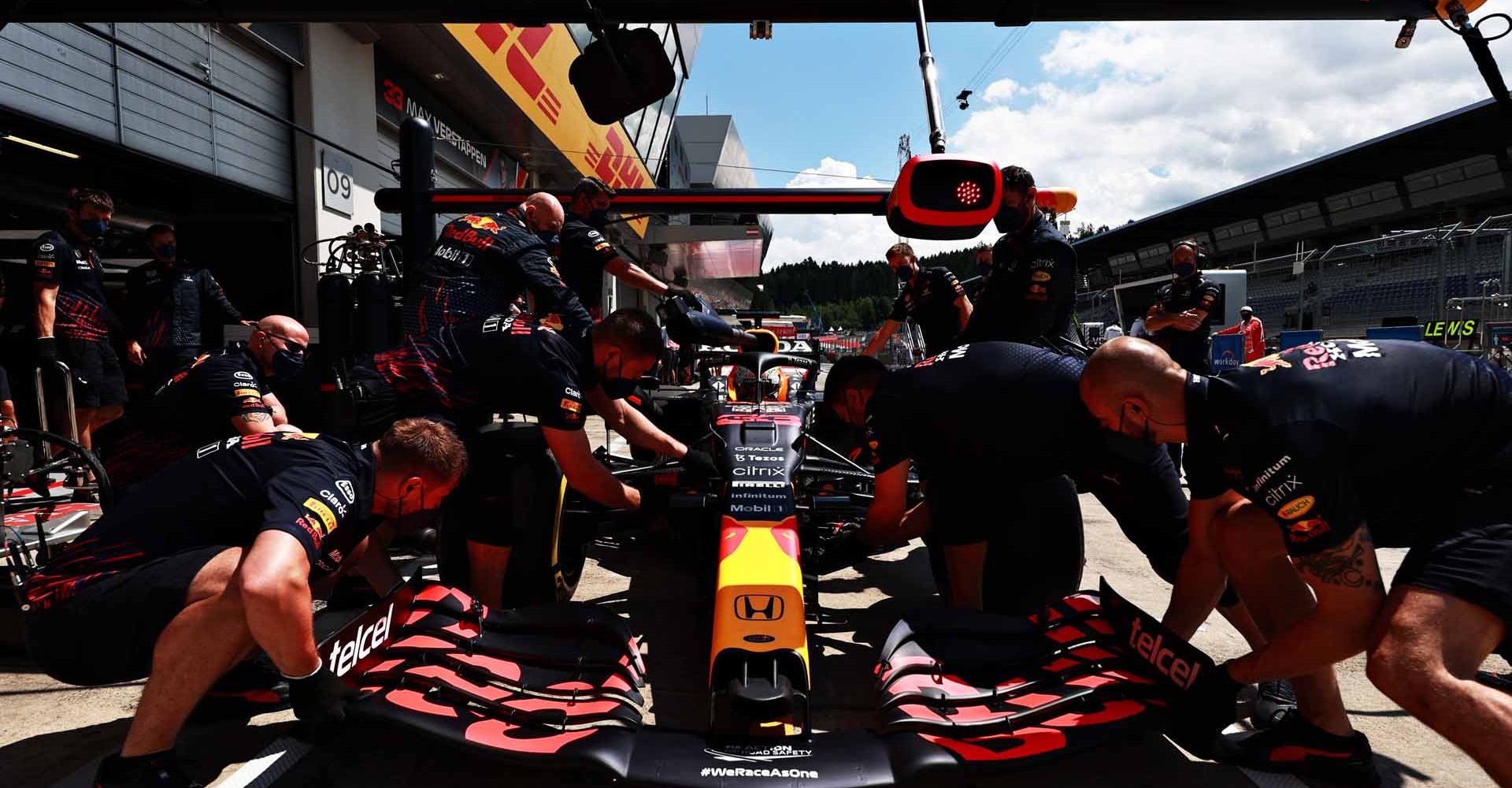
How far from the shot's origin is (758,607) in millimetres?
2174

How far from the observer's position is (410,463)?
2188 millimetres

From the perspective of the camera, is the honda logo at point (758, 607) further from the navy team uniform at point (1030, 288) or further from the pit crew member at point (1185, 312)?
the pit crew member at point (1185, 312)

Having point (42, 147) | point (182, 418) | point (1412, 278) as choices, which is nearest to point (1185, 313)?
point (182, 418)

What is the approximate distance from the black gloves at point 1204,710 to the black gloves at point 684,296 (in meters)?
2.62

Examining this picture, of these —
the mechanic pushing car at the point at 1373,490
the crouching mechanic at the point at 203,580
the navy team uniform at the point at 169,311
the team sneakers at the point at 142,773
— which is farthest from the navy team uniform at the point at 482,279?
the mechanic pushing car at the point at 1373,490

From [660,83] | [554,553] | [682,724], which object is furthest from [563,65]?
[682,724]

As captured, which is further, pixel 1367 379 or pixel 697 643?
pixel 697 643

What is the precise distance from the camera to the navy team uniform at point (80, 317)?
4.46 meters

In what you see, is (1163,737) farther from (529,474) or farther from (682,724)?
(529,474)

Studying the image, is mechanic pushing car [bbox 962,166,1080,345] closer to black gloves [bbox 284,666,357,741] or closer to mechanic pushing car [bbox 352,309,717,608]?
mechanic pushing car [bbox 352,309,717,608]

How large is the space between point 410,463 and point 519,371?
70cm

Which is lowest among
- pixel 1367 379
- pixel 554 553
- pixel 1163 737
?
pixel 1163 737

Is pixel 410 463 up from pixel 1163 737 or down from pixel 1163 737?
up

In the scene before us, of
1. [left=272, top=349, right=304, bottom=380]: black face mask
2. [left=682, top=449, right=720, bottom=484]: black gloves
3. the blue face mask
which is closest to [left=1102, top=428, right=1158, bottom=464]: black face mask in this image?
[left=682, top=449, right=720, bottom=484]: black gloves
